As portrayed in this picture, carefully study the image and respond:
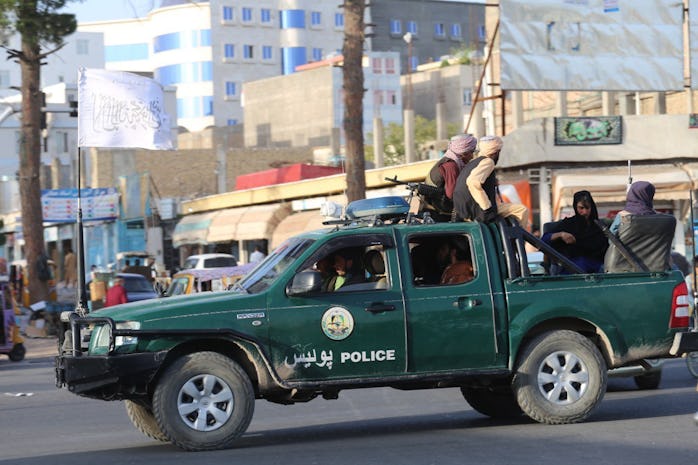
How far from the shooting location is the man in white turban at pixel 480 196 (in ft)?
36.5

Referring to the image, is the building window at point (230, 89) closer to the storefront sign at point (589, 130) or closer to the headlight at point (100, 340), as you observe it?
the storefront sign at point (589, 130)

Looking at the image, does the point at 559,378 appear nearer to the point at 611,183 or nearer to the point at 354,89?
the point at 354,89

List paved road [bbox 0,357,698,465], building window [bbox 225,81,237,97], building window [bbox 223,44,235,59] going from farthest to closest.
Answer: building window [bbox 225,81,237,97], building window [bbox 223,44,235,59], paved road [bbox 0,357,698,465]

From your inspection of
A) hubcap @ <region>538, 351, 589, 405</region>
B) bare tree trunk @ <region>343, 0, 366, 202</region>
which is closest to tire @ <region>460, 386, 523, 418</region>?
hubcap @ <region>538, 351, 589, 405</region>

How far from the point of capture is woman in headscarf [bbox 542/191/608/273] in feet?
42.2

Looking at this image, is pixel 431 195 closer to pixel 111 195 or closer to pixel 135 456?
pixel 135 456

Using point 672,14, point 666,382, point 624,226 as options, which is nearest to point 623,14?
point 672,14

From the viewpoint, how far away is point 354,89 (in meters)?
27.2

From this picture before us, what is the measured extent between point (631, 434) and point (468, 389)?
7.00ft

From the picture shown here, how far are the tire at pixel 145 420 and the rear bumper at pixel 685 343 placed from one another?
14.4 ft

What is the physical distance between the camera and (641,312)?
11.1 m

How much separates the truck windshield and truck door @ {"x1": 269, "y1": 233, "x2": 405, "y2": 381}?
0.16m

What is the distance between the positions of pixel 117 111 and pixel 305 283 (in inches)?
474

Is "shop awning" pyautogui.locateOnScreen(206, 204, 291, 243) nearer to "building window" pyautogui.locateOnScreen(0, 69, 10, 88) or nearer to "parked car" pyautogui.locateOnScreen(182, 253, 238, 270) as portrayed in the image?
"parked car" pyautogui.locateOnScreen(182, 253, 238, 270)
